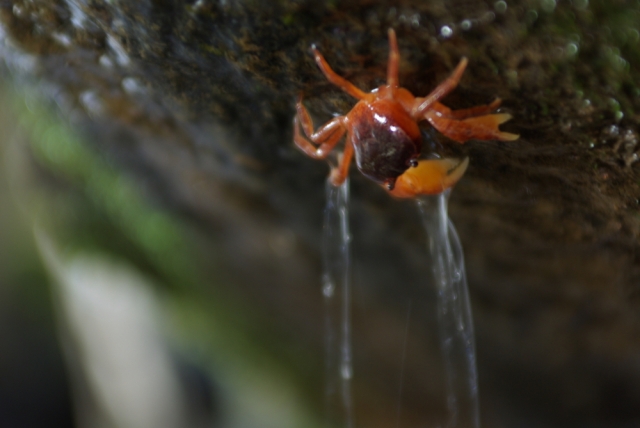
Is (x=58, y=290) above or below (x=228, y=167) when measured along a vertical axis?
below

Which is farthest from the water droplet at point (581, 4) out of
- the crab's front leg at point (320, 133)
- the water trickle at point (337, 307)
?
the water trickle at point (337, 307)

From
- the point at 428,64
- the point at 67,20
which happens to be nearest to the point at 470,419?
the point at 428,64

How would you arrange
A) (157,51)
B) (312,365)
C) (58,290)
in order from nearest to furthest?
(157,51)
(312,365)
(58,290)

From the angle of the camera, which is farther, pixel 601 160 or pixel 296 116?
pixel 296 116

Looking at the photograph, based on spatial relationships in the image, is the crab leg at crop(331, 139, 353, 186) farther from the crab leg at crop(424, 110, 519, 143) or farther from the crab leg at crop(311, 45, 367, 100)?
the crab leg at crop(424, 110, 519, 143)

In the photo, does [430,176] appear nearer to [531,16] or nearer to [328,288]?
[531,16]

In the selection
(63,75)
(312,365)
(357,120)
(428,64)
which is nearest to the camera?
(428,64)

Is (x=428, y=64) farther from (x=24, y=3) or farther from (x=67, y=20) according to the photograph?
(x=24, y=3)
